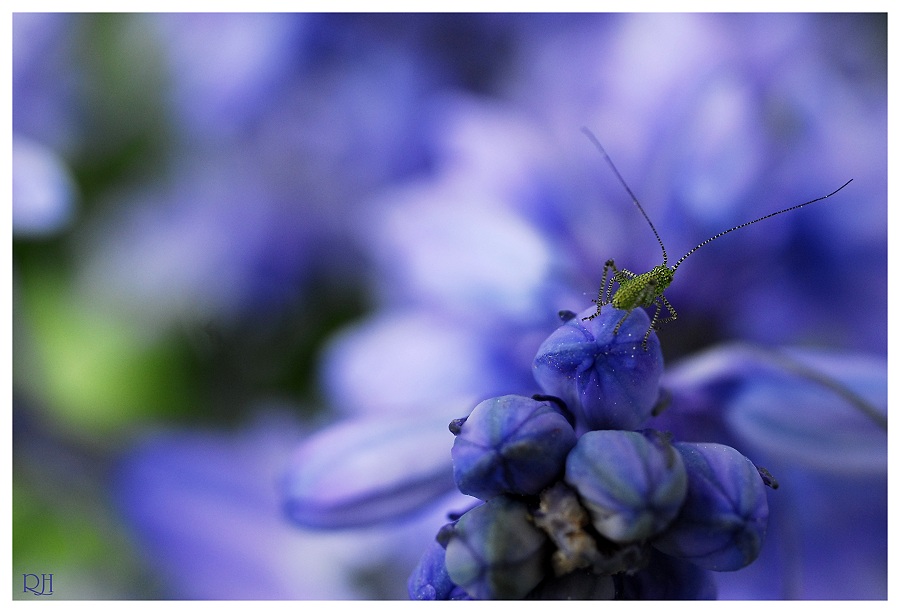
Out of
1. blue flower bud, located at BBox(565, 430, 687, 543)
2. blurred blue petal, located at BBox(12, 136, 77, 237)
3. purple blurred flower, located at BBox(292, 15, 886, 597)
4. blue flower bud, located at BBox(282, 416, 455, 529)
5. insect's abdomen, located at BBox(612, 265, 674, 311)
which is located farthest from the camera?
blurred blue petal, located at BBox(12, 136, 77, 237)

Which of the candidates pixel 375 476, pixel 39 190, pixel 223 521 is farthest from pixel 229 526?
pixel 39 190

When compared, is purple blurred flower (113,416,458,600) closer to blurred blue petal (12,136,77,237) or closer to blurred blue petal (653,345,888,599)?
blurred blue petal (12,136,77,237)

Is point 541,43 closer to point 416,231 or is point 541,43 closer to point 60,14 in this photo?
point 416,231

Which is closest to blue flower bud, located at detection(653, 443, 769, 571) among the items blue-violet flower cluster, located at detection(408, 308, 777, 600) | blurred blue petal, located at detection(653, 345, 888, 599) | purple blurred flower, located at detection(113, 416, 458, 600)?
blue-violet flower cluster, located at detection(408, 308, 777, 600)

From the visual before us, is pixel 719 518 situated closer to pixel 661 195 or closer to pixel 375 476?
pixel 375 476

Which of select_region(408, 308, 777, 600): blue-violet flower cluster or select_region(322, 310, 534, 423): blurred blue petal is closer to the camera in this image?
select_region(408, 308, 777, 600): blue-violet flower cluster

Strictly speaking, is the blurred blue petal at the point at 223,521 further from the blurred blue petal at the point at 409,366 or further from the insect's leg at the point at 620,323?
the insect's leg at the point at 620,323

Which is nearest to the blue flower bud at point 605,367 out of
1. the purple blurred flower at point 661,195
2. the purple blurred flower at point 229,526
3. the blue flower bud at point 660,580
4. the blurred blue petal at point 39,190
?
the blue flower bud at point 660,580
